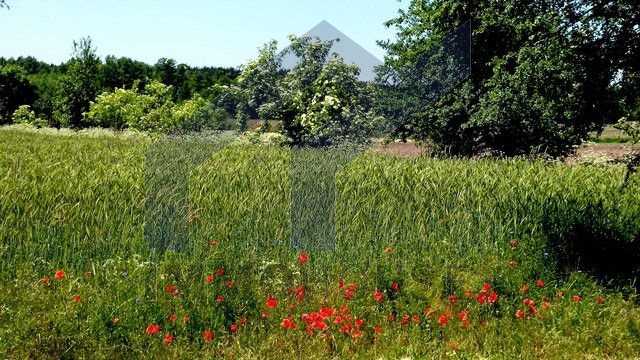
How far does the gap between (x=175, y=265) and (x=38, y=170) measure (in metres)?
3.49

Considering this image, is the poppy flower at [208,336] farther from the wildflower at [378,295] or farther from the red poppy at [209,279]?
the wildflower at [378,295]

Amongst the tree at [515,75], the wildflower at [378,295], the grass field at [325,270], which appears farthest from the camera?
the tree at [515,75]

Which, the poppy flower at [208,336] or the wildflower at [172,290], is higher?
the wildflower at [172,290]

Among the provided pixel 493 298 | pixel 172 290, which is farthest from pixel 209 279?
pixel 493 298

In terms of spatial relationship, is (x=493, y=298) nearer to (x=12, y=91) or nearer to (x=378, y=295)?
(x=378, y=295)

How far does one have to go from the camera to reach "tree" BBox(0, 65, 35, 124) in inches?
1484

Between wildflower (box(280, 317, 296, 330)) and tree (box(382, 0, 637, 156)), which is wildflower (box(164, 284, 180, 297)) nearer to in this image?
wildflower (box(280, 317, 296, 330))

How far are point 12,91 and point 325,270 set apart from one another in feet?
127

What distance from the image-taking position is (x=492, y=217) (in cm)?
625

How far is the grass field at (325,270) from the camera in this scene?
13.6ft

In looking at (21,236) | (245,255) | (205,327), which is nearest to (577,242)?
(245,255)

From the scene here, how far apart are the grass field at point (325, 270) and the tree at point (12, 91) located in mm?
34273

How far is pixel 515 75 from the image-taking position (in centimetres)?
929

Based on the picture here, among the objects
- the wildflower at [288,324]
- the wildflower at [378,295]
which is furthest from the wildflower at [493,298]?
the wildflower at [288,324]
